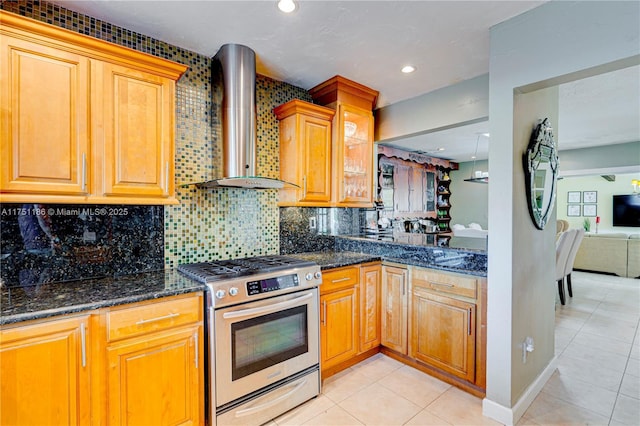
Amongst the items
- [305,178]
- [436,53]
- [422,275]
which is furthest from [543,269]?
[305,178]

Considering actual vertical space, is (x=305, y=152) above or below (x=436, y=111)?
below

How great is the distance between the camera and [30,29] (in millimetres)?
1506

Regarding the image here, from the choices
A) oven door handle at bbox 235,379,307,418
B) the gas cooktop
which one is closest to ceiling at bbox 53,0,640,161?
the gas cooktop

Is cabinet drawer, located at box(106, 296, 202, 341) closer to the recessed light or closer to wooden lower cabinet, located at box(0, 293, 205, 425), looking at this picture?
wooden lower cabinet, located at box(0, 293, 205, 425)

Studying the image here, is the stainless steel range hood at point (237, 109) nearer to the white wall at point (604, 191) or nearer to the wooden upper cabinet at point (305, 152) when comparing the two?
the wooden upper cabinet at point (305, 152)

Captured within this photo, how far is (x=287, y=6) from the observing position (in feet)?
5.77

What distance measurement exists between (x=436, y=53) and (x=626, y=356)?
125 inches

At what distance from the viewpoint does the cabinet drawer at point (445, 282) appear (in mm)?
2148

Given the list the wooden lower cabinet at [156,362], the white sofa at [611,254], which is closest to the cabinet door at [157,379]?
the wooden lower cabinet at [156,362]

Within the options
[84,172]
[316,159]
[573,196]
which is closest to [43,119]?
[84,172]

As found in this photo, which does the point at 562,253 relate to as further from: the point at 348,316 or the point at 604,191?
the point at 604,191

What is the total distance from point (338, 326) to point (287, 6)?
7.41 feet

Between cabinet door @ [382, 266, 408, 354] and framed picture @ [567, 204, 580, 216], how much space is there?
26.2 ft

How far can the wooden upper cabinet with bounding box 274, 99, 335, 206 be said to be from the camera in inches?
105
